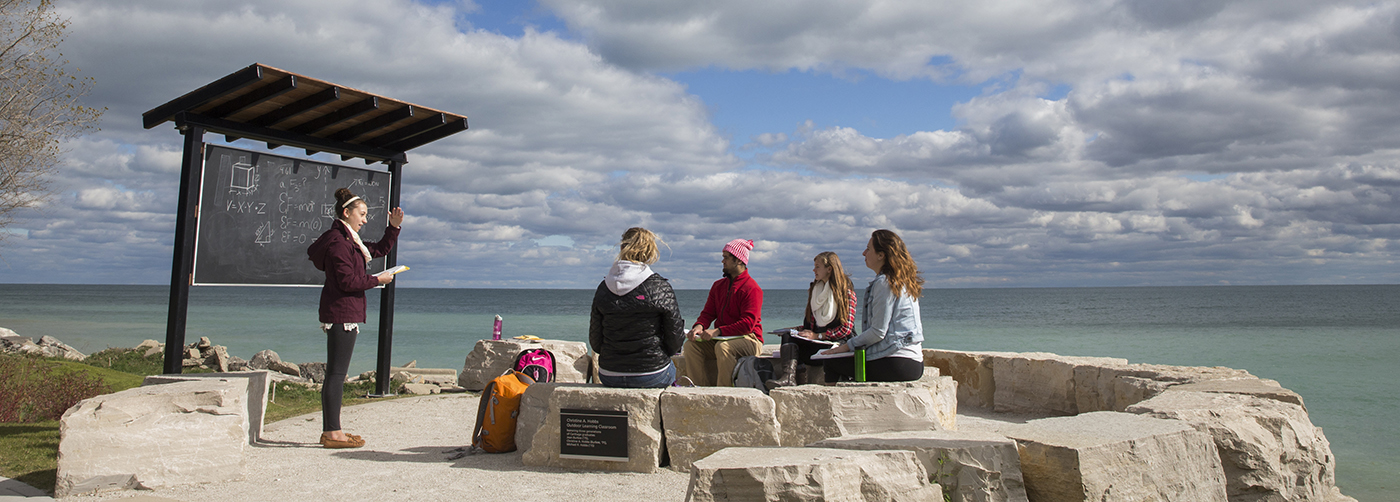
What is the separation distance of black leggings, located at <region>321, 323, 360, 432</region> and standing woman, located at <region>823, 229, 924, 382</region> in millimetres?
3351

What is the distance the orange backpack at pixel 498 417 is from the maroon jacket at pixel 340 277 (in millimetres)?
1045

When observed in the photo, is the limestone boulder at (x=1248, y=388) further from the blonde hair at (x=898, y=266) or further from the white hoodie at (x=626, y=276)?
the white hoodie at (x=626, y=276)

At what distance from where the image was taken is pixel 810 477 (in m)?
2.49

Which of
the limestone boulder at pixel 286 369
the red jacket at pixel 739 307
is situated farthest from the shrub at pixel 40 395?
the limestone boulder at pixel 286 369

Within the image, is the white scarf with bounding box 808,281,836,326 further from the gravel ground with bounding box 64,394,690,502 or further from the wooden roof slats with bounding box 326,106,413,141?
the wooden roof slats with bounding box 326,106,413,141

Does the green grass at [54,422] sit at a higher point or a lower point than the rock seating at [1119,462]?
lower

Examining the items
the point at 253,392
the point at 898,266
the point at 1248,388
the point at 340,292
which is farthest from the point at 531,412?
the point at 1248,388

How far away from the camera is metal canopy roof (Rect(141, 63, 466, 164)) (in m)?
5.57

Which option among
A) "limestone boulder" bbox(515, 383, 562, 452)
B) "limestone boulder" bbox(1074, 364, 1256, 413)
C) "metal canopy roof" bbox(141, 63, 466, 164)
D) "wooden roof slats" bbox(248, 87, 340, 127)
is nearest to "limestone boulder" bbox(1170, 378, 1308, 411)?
"limestone boulder" bbox(1074, 364, 1256, 413)

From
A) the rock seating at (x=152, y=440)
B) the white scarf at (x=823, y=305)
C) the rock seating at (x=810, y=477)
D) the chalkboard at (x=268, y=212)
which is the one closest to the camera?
the rock seating at (x=810, y=477)

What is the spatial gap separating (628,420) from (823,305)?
6.22 ft

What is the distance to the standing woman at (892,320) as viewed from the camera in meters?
4.54

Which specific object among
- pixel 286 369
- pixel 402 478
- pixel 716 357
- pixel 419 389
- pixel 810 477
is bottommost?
pixel 286 369

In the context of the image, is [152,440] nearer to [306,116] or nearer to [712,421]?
[712,421]
